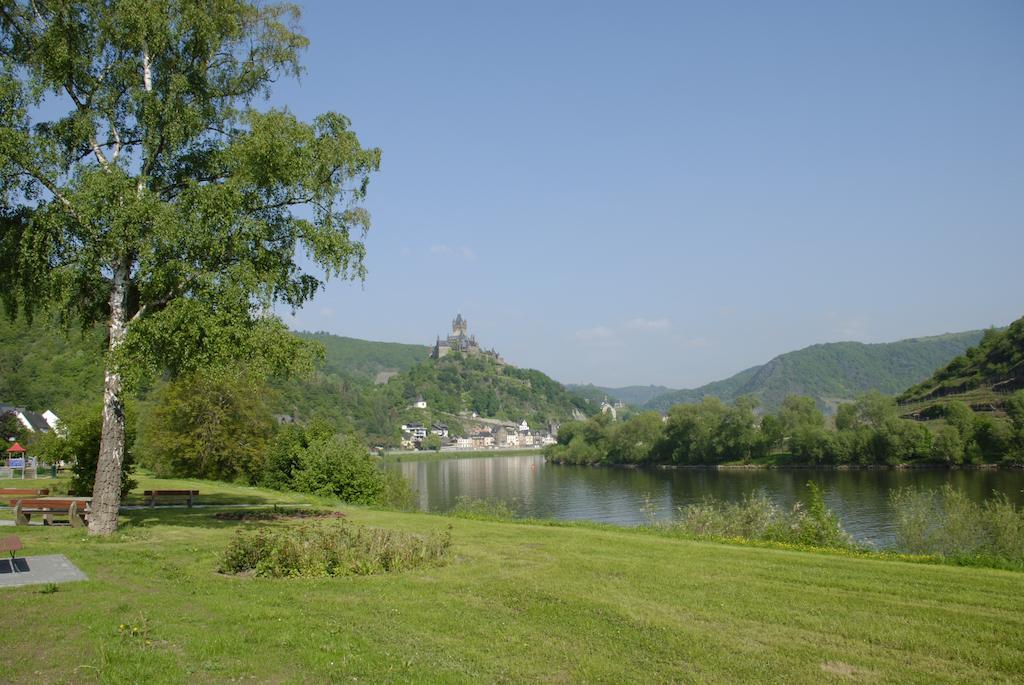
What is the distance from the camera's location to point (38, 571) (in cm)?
1030

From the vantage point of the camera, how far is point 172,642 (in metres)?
7.15

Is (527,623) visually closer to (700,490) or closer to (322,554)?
(322,554)

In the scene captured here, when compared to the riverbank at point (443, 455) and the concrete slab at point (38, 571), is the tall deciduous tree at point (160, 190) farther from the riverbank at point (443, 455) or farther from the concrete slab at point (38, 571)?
the riverbank at point (443, 455)

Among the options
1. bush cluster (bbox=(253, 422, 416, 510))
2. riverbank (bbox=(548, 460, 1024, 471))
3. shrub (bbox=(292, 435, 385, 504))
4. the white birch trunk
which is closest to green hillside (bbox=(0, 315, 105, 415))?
bush cluster (bbox=(253, 422, 416, 510))

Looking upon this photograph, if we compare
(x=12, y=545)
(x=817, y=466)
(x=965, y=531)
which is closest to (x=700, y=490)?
(x=817, y=466)

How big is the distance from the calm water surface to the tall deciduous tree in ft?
82.9

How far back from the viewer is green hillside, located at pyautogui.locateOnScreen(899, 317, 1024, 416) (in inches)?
4235

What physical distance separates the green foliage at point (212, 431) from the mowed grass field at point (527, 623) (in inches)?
1098

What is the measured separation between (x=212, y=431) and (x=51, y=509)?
80.1 feet

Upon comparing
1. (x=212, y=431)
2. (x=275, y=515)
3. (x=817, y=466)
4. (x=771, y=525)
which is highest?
(x=212, y=431)

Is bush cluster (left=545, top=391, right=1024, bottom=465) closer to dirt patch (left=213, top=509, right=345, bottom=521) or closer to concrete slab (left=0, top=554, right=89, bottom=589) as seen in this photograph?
dirt patch (left=213, top=509, right=345, bottom=521)

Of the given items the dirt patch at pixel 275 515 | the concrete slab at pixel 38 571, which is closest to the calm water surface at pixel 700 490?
the dirt patch at pixel 275 515

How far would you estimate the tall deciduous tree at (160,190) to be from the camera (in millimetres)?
14891

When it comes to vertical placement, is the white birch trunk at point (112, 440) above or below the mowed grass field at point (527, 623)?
above
